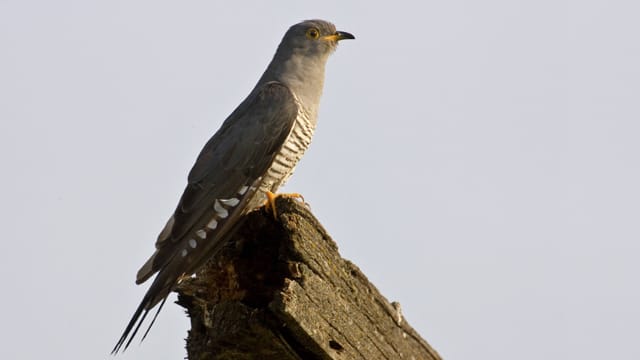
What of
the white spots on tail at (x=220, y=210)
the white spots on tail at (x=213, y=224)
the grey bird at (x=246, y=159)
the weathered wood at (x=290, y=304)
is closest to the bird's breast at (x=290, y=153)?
the grey bird at (x=246, y=159)

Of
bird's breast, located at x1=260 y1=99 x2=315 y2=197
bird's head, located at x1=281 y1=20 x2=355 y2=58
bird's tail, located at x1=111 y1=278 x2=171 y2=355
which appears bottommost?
bird's tail, located at x1=111 y1=278 x2=171 y2=355

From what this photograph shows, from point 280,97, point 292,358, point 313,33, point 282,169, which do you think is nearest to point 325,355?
point 292,358

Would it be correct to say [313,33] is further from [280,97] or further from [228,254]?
[228,254]

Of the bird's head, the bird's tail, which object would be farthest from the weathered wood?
the bird's head

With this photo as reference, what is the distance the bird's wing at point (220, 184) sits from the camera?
3.79 metres

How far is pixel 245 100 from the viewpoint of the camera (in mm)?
5355

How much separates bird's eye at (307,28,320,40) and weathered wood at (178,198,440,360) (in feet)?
9.54

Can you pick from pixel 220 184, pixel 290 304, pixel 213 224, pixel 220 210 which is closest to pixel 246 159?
pixel 220 184

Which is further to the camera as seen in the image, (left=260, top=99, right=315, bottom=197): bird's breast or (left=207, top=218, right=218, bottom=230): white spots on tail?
(left=260, top=99, right=315, bottom=197): bird's breast

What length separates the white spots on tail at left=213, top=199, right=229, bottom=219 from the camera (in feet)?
13.5

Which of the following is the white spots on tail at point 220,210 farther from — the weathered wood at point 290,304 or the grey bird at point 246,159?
the weathered wood at point 290,304

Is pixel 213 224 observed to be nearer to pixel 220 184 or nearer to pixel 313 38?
pixel 220 184

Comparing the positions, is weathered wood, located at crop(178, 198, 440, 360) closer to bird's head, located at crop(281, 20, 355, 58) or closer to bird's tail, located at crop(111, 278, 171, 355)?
bird's tail, located at crop(111, 278, 171, 355)

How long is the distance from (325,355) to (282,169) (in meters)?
2.10
